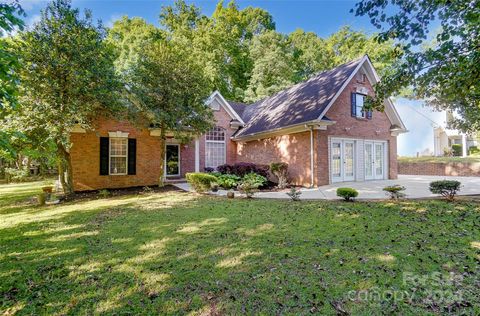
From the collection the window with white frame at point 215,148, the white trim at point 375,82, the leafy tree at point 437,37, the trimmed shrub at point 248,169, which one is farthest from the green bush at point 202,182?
the leafy tree at point 437,37

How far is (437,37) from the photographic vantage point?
17.3 feet

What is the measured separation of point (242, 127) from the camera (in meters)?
18.4

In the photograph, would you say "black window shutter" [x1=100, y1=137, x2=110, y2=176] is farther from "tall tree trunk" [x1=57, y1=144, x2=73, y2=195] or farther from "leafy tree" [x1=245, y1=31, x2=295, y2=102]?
"leafy tree" [x1=245, y1=31, x2=295, y2=102]

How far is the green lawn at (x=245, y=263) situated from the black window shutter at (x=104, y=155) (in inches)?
241

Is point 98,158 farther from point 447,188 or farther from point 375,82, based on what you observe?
point 375,82

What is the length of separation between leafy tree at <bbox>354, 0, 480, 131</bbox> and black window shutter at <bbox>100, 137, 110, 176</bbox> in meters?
12.8

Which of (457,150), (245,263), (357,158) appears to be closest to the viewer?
(245,263)

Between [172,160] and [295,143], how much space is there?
776 centimetres

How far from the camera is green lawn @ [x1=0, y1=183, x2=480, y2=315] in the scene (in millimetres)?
2975

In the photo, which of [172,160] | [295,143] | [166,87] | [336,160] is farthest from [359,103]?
[172,160]

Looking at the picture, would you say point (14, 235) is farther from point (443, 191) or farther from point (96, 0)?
point (443, 191)

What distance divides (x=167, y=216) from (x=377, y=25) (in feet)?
23.5

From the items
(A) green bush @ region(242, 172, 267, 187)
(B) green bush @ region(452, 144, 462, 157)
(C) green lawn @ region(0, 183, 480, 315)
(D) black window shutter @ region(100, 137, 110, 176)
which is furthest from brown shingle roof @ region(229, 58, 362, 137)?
(B) green bush @ region(452, 144, 462, 157)

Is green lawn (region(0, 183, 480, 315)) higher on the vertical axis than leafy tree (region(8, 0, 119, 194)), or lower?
lower
